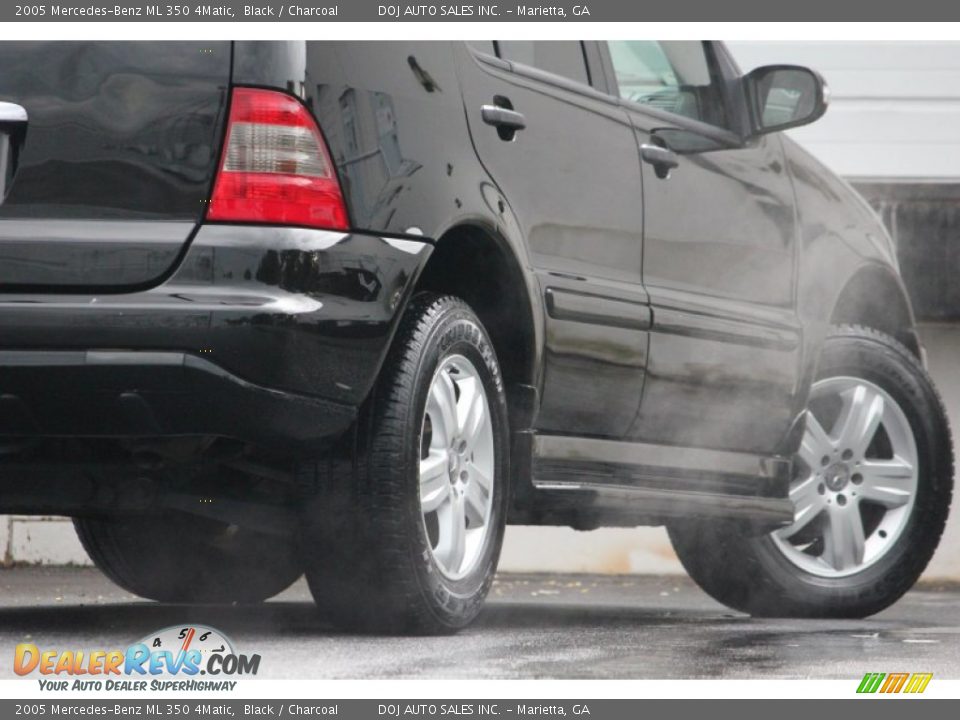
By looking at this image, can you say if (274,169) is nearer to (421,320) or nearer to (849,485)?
(421,320)

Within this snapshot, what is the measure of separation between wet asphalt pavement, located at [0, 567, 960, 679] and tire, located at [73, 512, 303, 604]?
7 centimetres

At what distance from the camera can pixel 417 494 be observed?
161 inches

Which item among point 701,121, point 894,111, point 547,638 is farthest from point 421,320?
point 894,111

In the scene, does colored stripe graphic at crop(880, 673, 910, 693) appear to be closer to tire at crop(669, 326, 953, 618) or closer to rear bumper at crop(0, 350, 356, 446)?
rear bumper at crop(0, 350, 356, 446)

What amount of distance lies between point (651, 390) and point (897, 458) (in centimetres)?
127

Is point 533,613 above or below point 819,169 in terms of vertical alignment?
below

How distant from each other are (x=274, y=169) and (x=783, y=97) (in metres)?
2.30

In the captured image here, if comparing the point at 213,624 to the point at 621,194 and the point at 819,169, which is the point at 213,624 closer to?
the point at 621,194

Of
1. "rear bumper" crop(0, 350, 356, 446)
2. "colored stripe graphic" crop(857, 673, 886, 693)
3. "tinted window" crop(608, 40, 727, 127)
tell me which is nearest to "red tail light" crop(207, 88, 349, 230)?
"rear bumper" crop(0, 350, 356, 446)

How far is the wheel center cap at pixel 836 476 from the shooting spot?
5938 millimetres

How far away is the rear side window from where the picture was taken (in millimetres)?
4730

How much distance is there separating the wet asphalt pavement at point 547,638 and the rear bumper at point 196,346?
50 centimetres

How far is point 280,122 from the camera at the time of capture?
12.8ft

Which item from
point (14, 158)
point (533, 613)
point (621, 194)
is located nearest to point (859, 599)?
point (533, 613)
